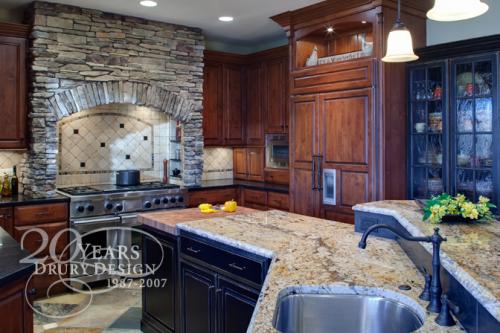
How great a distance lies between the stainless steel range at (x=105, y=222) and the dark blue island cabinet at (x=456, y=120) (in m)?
2.86

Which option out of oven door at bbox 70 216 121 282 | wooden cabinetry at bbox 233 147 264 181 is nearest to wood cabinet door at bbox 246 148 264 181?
wooden cabinetry at bbox 233 147 264 181

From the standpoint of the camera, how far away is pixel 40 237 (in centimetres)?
432

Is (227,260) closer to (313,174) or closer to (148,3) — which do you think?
(313,174)

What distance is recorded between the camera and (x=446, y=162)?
3977 mm

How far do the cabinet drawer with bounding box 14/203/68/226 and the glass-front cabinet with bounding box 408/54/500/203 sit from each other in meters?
3.43

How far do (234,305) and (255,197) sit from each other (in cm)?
314

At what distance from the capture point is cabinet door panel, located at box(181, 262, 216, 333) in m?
2.77

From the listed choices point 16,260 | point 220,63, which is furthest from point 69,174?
point 16,260

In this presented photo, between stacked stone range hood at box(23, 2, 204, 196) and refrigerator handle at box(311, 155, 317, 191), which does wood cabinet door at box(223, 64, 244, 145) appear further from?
refrigerator handle at box(311, 155, 317, 191)

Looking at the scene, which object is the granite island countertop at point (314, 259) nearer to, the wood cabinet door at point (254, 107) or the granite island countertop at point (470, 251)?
the granite island countertop at point (470, 251)

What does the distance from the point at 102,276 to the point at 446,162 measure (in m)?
3.59

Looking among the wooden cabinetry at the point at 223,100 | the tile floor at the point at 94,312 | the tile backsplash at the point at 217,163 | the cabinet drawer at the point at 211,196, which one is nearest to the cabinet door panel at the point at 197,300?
the tile floor at the point at 94,312

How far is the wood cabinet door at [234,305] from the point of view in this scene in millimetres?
2467

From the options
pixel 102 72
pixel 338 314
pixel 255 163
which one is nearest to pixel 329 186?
pixel 255 163
